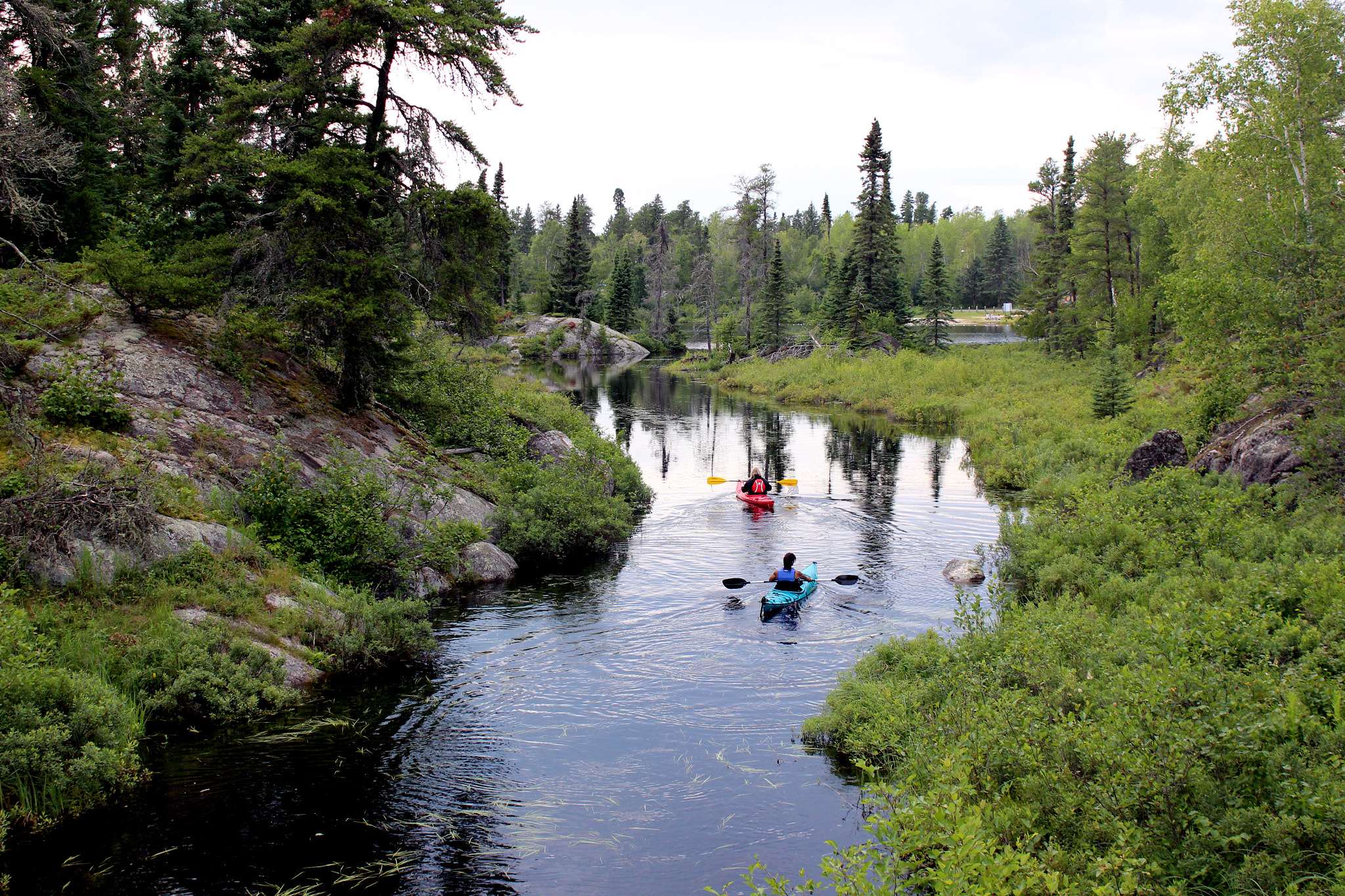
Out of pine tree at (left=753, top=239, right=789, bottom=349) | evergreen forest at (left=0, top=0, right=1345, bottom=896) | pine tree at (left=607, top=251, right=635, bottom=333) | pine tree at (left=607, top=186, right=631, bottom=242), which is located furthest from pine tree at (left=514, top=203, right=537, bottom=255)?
evergreen forest at (left=0, top=0, right=1345, bottom=896)

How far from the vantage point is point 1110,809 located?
6.49m

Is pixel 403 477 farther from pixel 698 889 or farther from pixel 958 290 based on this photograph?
pixel 958 290

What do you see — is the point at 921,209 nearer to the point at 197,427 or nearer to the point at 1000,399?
the point at 1000,399

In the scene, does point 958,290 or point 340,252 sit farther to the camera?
point 958,290

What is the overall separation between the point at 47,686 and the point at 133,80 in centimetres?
3091

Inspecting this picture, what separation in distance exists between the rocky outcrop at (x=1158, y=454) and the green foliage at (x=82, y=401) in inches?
776

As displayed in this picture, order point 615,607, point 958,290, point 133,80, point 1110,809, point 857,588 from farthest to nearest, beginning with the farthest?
1. point 958,290
2. point 133,80
3. point 857,588
4. point 615,607
5. point 1110,809

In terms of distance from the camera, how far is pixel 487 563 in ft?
55.7

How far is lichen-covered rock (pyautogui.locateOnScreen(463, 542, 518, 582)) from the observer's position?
16.7 meters

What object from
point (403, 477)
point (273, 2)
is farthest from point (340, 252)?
point (273, 2)

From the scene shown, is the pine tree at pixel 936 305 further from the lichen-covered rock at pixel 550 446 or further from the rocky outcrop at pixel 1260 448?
the rocky outcrop at pixel 1260 448

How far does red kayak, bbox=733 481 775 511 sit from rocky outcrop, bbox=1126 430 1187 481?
355 inches

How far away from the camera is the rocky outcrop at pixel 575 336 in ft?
262

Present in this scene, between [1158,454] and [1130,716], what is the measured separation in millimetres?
13194
